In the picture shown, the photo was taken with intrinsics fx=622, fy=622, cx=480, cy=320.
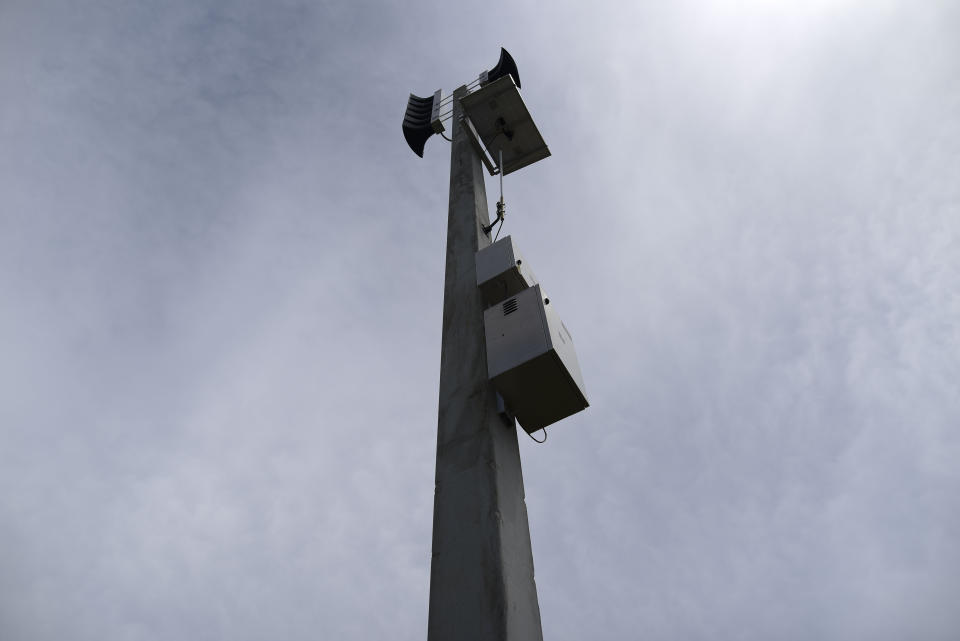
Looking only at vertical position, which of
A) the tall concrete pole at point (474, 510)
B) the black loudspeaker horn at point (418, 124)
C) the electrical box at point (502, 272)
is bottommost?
the tall concrete pole at point (474, 510)

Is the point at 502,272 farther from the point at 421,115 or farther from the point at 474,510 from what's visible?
the point at 421,115

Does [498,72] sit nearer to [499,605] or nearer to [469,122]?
[469,122]

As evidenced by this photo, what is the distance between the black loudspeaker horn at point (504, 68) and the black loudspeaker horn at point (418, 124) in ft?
3.09

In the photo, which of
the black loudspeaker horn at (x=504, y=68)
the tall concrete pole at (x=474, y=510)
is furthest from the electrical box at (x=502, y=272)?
the black loudspeaker horn at (x=504, y=68)

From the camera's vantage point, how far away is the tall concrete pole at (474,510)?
3.29 meters

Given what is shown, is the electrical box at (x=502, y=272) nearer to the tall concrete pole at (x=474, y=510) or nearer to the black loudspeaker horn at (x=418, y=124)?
the tall concrete pole at (x=474, y=510)


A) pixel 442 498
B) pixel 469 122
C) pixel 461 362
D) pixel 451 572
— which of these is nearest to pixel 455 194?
pixel 469 122

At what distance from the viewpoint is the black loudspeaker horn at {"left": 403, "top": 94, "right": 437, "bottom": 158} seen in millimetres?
9086

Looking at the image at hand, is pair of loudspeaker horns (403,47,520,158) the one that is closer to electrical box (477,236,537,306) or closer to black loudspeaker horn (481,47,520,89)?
black loudspeaker horn (481,47,520,89)

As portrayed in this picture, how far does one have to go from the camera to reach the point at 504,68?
935 cm

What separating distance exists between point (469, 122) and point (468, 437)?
524cm

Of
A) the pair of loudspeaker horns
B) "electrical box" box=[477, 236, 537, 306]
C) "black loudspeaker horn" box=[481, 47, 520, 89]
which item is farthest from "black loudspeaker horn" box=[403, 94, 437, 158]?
"electrical box" box=[477, 236, 537, 306]

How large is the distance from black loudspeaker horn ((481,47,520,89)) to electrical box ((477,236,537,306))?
474 centimetres

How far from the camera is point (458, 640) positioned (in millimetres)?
3205
